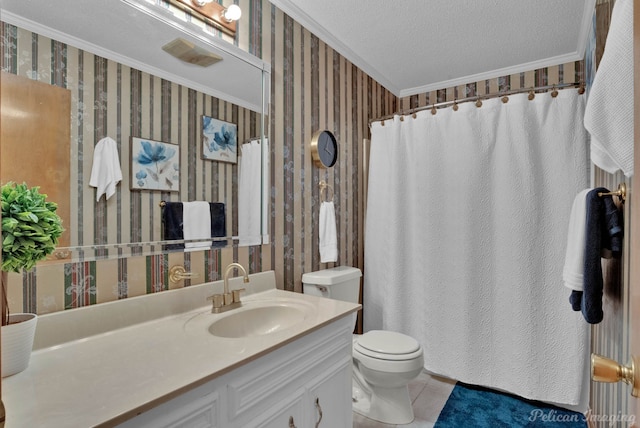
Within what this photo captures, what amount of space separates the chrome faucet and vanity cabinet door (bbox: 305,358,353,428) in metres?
0.46

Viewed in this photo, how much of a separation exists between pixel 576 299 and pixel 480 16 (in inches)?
63.7

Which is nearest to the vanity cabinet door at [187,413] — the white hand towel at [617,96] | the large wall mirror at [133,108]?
the large wall mirror at [133,108]


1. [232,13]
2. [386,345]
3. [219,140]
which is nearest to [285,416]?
[386,345]

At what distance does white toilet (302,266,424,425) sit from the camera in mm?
1793

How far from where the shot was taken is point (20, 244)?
849 mm

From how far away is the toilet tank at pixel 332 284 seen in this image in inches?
79.4

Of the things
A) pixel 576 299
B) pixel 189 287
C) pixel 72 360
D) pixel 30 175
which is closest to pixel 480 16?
pixel 576 299

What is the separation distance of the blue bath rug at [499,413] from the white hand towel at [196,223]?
63.5 inches

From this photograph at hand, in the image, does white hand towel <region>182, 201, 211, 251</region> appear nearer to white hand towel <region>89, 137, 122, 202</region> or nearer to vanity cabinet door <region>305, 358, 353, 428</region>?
white hand towel <region>89, 137, 122, 202</region>

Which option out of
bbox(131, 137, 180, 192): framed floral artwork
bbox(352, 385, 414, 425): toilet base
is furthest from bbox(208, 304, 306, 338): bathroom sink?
bbox(352, 385, 414, 425): toilet base

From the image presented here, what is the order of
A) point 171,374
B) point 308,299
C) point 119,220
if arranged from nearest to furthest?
point 171,374 → point 119,220 → point 308,299

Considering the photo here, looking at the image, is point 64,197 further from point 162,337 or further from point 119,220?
point 162,337

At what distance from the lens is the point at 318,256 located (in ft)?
7.25

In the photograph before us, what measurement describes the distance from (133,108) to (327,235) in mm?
1293
